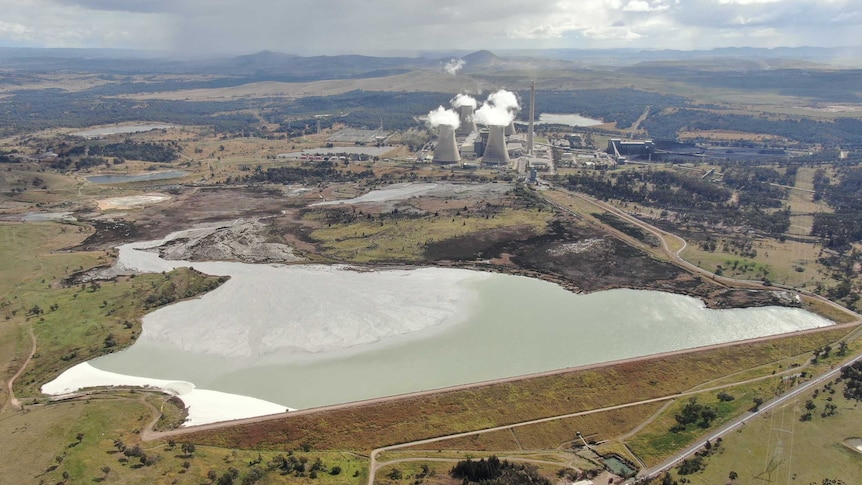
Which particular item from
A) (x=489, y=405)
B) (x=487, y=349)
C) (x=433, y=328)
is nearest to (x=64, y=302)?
(x=433, y=328)

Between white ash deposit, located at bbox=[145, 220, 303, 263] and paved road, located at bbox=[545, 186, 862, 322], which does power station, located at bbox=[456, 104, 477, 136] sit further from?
white ash deposit, located at bbox=[145, 220, 303, 263]

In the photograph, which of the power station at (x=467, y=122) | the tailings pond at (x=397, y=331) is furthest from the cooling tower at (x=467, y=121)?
the tailings pond at (x=397, y=331)

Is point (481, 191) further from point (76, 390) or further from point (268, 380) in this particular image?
point (76, 390)

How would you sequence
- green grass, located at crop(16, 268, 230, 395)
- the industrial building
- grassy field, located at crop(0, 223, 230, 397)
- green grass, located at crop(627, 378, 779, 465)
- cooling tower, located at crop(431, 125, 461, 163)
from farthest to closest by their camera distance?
1. the industrial building
2. cooling tower, located at crop(431, 125, 461, 163)
3. grassy field, located at crop(0, 223, 230, 397)
4. green grass, located at crop(16, 268, 230, 395)
5. green grass, located at crop(627, 378, 779, 465)

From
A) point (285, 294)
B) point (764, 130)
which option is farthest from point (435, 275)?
point (764, 130)

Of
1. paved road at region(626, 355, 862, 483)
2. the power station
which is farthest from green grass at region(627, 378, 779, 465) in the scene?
the power station
